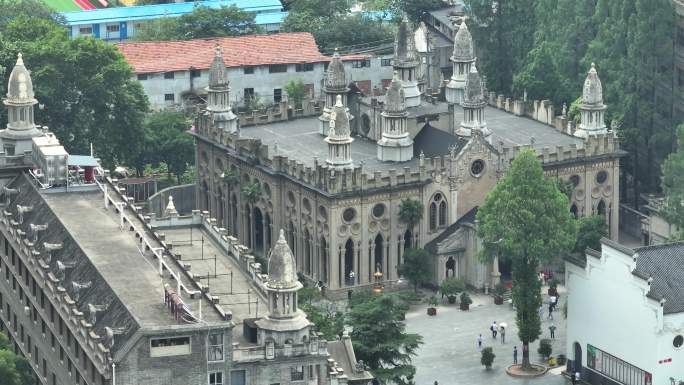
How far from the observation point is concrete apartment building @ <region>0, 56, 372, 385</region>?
159m

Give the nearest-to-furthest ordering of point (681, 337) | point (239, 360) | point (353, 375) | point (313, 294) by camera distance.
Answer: point (239, 360)
point (353, 375)
point (681, 337)
point (313, 294)

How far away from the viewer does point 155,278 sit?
560ft

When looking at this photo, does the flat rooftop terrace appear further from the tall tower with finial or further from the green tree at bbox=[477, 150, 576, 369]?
the green tree at bbox=[477, 150, 576, 369]

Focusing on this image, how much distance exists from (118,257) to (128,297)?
393 inches

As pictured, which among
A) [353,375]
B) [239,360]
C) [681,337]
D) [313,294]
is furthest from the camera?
[313,294]

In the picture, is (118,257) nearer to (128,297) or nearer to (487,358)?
(128,297)

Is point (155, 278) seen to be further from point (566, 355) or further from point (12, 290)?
point (566, 355)

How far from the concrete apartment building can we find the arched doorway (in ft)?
74.9

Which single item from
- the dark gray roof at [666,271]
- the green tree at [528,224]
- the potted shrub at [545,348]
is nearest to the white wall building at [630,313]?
the dark gray roof at [666,271]

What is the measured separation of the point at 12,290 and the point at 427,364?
31.0 m

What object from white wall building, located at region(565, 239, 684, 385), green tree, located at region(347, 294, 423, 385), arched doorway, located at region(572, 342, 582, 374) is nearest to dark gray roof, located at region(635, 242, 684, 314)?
white wall building, located at region(565, 239, 684, 385)

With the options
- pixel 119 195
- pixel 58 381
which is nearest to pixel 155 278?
pixel 58 381

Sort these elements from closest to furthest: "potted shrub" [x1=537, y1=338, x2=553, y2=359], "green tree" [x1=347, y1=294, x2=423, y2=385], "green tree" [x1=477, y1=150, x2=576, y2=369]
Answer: "green tree" [x1=347, y1=294, x2=423, y2=385], "green tree" [x1=477, y1=150, x2=576, y2=369], "potted shrub" [x1=537, y1=338, x2=553, y2=359]

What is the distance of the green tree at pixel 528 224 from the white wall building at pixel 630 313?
11.4 feet
